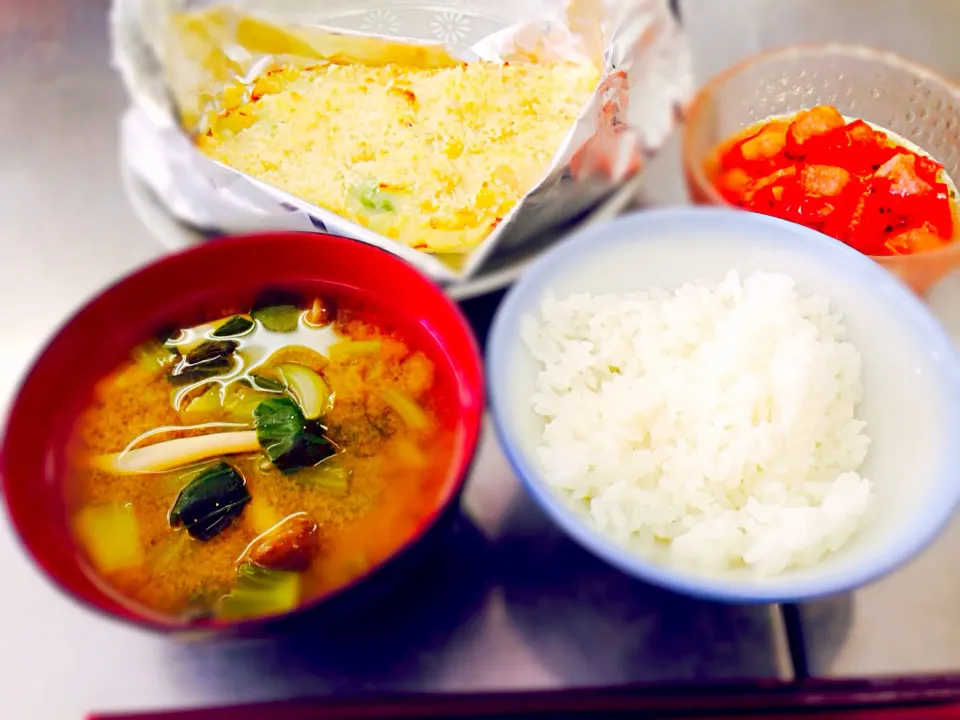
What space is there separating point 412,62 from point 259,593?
1.23 meters

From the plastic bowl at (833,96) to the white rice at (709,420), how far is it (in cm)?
30

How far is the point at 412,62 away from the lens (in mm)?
1669

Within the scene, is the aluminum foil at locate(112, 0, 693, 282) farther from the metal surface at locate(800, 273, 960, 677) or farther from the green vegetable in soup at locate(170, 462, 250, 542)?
the metal surface at locate(800, 273, 960, 677)

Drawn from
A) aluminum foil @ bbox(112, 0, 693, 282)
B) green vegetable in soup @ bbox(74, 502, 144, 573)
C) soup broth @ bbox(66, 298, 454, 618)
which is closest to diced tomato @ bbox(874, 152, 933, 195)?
aluminum foil @ bbox(112, 0, 693, 282)

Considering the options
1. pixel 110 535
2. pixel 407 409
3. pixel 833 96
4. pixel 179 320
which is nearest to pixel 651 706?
pixel 407 409

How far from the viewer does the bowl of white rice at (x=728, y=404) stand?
876 mm

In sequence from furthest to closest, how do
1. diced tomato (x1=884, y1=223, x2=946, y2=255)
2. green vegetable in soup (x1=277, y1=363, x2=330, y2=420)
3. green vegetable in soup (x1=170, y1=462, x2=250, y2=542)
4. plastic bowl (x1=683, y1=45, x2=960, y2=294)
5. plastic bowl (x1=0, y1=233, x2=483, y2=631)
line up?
plastic bowl (x1=683, y1=45, x2=960, y2=294), diced tomato (x1=884, y1=223, x2=946, y2=255), green vegetable in soup (x1=277, y1=363, x2=330, y2=420), green vegetable in soup (x1=170, y1=462, x2=250, y2=542), plastic bowl (x1=0, y1=233, x2=483, y2=631)

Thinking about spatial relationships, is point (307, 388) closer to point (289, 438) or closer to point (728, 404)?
point (289, 438)

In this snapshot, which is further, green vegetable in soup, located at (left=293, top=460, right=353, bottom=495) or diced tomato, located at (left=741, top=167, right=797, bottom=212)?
diced tomato, located at (left=741, top=167, right=797, bottom=212)

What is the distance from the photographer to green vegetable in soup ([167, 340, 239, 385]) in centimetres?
106

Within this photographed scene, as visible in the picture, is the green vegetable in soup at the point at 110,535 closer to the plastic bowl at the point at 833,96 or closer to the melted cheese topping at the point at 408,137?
the melted cheese topping at the point at 408,137

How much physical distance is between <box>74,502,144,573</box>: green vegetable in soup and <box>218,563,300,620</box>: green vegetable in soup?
5.0 inches

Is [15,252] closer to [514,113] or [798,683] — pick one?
[514,113]

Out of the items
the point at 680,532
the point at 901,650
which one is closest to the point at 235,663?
the point at 680,532
